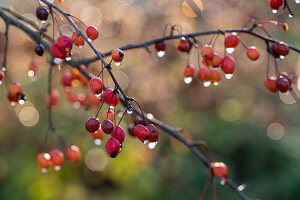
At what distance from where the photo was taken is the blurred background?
4461mm

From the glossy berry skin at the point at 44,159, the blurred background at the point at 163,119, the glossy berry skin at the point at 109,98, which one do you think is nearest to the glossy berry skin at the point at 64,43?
the glossy berry skin at the point at 109,98

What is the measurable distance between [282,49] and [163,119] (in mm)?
4419

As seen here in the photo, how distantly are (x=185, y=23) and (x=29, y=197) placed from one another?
364cm

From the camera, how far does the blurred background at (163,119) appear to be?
176 inches

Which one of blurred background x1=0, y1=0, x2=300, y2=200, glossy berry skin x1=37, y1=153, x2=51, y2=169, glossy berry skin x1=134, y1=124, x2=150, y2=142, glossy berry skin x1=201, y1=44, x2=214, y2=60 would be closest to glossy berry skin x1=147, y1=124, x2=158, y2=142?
glossy berry skin x1=134, y1=124, x2=150, y2=142

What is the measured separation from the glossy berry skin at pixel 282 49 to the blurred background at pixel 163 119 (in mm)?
2350

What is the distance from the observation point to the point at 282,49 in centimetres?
148

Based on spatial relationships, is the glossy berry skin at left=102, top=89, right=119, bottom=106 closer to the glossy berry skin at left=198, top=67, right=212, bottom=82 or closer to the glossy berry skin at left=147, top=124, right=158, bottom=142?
the glossy berry skin at left=147, top=124, right=158, bottom=142

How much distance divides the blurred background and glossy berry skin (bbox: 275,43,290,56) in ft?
7.71

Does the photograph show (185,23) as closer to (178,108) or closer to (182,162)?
(178,108)

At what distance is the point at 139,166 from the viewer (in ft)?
14.6

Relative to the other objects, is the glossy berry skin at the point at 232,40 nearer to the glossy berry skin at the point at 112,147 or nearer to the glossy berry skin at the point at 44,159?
the glossy berry skin at the point at 112,147

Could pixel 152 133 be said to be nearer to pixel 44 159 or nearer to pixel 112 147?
pixel 112 147

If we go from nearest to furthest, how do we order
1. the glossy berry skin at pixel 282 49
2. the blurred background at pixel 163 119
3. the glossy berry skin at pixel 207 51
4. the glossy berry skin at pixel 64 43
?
1. the glossy berry skin at pixel 64 43
2. the glossy berry skin at pixel 282 49
3. the glossy berry skin at pixel 207 51
4. the blurred background at pixel 163 119
